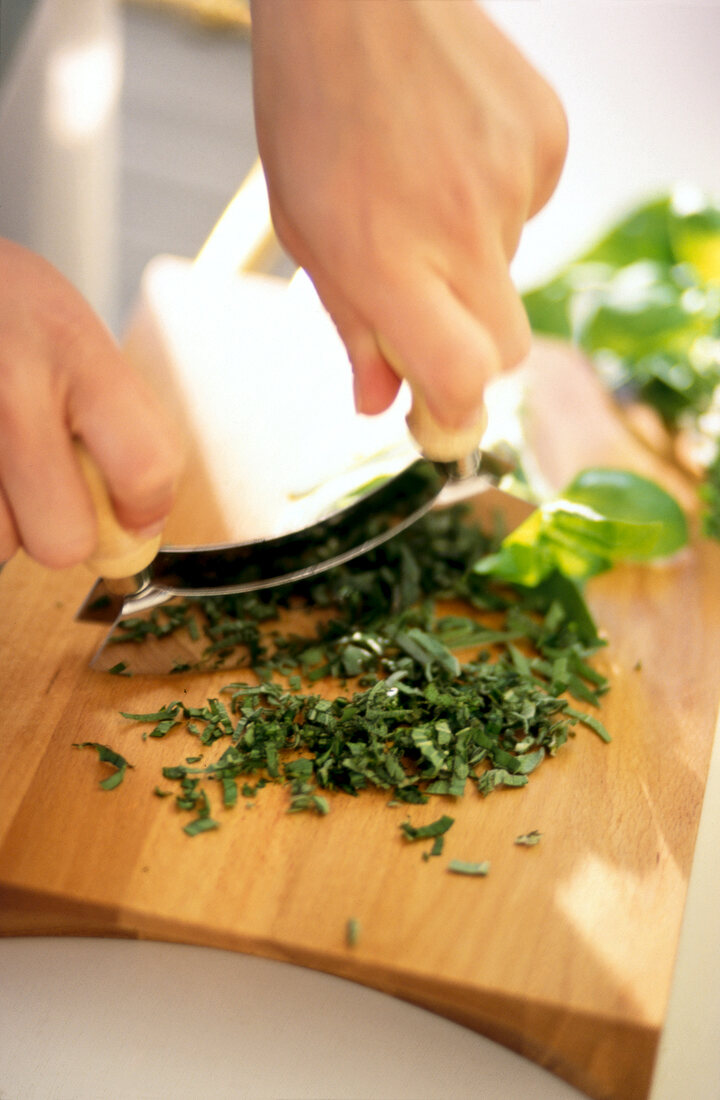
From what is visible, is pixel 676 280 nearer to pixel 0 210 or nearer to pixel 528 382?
pixel 528 382

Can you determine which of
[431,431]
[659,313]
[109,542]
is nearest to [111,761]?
[109,542]

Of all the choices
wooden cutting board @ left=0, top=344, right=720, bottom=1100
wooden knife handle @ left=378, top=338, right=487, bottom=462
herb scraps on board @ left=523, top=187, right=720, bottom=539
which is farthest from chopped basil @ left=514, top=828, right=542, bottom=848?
herb scraps on board @ left=523, top=187, right=720, bottom=539

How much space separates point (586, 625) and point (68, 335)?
0.42 m

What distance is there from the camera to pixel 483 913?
540 millimetres

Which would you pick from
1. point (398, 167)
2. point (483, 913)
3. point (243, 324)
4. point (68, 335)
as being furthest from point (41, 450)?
point (243, 324)

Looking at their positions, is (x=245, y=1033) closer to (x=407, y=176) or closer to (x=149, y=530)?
(x=149, y=530)

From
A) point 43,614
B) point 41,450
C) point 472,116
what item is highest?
point 472,116

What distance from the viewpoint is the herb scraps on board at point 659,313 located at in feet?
Answer: 3.13

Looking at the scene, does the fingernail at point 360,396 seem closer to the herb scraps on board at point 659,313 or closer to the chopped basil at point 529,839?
the chopped basil at point 529,839

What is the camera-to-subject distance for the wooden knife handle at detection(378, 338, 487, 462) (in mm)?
522

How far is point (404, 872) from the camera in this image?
1.82 feet

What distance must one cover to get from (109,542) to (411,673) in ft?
0.77

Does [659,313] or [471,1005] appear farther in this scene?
[659,313]

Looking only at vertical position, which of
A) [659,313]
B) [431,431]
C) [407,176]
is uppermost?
[407,176]
